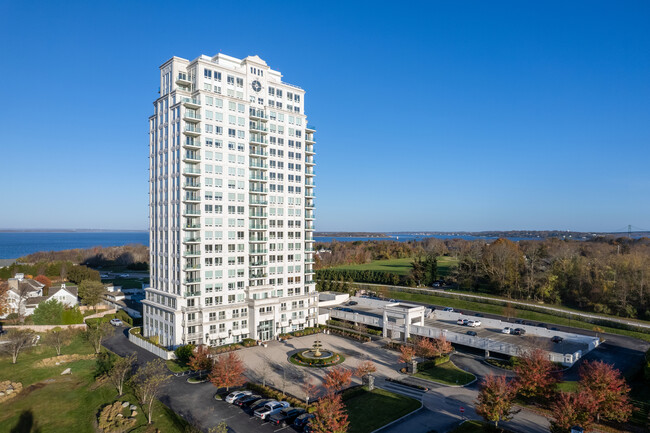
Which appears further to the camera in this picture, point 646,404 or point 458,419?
point 646,404

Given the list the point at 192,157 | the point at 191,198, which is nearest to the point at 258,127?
the point at 192,157

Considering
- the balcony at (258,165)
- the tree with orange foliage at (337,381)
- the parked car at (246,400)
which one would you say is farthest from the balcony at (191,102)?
the tree with orange foliage at (337,381)

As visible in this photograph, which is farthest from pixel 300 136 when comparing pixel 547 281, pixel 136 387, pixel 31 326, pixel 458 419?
pixel 547 281

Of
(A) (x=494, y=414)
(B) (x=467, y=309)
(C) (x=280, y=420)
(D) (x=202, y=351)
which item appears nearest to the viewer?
(A) (x=494, y=414)

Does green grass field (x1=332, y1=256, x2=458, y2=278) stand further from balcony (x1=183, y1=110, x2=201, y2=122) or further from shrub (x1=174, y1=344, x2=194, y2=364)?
balcony (x1=183, y1=110, x2=201, y2=122)

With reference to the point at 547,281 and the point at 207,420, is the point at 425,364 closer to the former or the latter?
the point at 207,420

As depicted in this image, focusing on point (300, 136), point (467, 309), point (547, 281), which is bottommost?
point (467, 309)

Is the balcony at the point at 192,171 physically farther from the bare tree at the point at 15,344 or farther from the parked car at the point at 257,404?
the parked car at the point at 257,404

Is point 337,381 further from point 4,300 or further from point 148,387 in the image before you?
point 4,300
